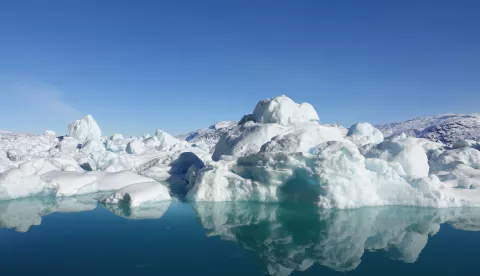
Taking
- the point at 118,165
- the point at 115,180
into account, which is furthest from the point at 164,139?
the point at 115,180

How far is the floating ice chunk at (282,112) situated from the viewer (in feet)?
61.0

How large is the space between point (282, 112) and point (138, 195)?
925 cm

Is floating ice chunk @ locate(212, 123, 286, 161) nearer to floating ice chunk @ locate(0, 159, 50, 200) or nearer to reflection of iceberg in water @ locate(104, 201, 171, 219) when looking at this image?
reflection of iceberg in water @ locate(104, 201, 171, 219)

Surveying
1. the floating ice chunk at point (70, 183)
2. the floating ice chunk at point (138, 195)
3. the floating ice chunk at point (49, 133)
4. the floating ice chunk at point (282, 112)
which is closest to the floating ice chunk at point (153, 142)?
the floating ice chunk at point (49, 133)

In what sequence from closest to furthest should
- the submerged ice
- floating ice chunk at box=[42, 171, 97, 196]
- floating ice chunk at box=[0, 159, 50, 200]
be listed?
the submerged ice
floating ice chunk at box=[0, 159, 50, 200]
floating ice chunk at box=[42, 171, 97, 196]

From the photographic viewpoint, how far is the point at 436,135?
233 feet

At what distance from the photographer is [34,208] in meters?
13.2

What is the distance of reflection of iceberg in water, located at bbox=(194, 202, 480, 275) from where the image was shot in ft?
25.5

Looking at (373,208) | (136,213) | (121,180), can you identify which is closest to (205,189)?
(136,213)

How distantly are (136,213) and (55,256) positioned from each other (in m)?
4.76

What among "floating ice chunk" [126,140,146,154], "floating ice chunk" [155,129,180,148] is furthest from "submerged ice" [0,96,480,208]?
"floating ice chunk" [155,129,180,148]

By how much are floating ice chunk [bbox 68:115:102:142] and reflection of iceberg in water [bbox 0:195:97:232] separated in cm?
3585

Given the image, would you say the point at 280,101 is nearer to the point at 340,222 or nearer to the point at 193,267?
the point at 340,222

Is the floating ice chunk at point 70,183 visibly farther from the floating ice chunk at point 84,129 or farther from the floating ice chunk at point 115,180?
the floating ice chunk at point 84,129
